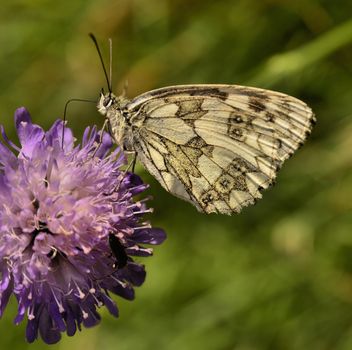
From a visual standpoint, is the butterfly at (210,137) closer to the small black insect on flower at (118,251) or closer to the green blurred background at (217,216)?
the small black insect on flower at (118,251)

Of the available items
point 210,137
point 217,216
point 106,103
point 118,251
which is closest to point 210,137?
point 210,137

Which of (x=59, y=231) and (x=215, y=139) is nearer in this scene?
(x=59, y=231)

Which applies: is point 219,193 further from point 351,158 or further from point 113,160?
point 351,158

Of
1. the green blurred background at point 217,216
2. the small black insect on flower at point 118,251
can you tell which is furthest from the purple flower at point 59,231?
the green blurred background at point 217,216

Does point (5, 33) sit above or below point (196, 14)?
below

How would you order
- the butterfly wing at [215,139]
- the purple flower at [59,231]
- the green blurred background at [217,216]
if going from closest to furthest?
the purple flower at [59,231] → the butterfly wing at [215,139] → the green blurred background at [217,216]

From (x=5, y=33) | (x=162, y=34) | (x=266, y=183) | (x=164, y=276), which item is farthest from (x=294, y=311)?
(x=5, y=33)

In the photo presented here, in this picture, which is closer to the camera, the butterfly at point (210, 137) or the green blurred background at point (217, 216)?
the butterfly at point (210, 137)

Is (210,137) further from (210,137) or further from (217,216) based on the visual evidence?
(217,216)
